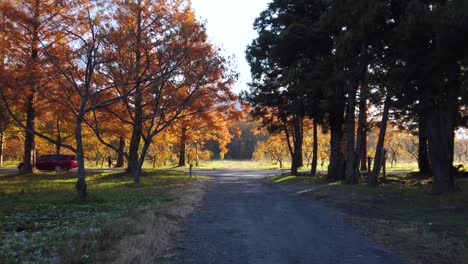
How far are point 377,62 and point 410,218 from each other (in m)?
8.27

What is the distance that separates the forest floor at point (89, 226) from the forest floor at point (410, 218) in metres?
4.37

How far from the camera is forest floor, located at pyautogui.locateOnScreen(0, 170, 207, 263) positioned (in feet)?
21.7

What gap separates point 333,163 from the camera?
77.6ft

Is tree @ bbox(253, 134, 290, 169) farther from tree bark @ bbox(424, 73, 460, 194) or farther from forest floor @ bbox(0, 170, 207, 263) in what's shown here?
forest floor @ bbox(0, 170, 207, 263)

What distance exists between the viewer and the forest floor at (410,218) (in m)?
7.21

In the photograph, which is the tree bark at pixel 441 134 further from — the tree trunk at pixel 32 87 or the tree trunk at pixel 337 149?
the tree trunk at pixel 32 87

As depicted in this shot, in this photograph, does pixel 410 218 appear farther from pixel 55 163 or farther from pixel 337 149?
pixel 55 163

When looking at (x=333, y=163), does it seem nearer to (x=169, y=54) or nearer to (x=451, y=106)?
(x=451, y=106)

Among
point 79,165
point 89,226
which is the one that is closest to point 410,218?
point 89,226

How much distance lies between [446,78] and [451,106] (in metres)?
1.02

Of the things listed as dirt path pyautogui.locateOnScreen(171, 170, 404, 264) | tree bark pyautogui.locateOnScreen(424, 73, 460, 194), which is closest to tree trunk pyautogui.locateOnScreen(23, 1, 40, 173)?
dirt path pyautogui.locateOnScreen(171, 170, 404, 264)

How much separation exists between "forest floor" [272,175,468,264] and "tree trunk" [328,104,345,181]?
5796mm

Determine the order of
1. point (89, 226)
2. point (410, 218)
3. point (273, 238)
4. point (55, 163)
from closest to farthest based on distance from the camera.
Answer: point (273, 238) < point (89, 226) < point (410, 218) < point (55, 163)

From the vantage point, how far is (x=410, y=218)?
10.5 meters
